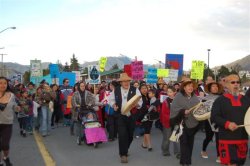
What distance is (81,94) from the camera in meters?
12.0

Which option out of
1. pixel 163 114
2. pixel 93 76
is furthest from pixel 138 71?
pixel 163 114

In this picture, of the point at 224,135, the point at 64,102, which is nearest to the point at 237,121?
the point at 224,135

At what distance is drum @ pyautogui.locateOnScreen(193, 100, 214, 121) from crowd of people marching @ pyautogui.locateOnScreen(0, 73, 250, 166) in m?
0.09

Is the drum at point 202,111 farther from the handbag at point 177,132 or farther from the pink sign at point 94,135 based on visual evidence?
the pink sign at point 94,135

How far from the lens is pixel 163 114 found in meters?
9.43

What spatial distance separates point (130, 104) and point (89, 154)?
1892 millimetres

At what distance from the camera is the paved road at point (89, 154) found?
8.96 metres

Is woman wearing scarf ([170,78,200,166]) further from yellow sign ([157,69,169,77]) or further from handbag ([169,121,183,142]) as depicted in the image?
yellow sign ([157,69,169,77])

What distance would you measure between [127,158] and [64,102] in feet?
28.2

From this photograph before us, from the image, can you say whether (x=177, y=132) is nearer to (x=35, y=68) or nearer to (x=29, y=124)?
(x=29, y=124)

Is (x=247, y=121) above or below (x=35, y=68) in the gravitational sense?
below

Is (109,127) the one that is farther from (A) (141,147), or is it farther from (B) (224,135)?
(B) (224,135)

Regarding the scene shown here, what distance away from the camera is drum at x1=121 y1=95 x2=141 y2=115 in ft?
29.5

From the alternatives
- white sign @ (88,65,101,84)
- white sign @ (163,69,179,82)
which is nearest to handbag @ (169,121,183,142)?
white sign @ (88,65,101,84)
